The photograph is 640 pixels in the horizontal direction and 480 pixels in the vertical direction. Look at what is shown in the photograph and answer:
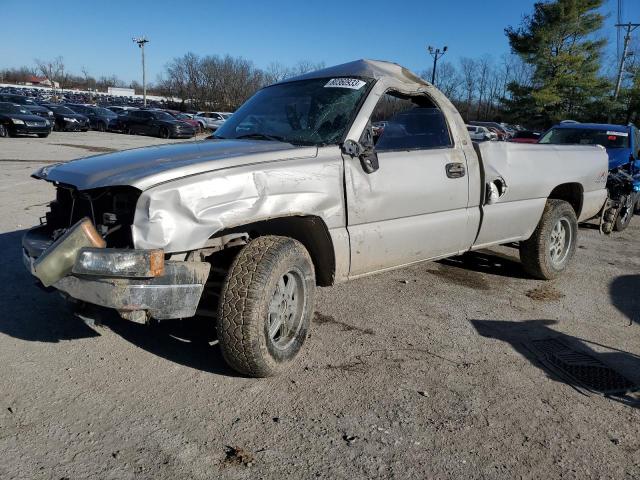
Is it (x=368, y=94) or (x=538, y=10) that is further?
(x=538, y=10)

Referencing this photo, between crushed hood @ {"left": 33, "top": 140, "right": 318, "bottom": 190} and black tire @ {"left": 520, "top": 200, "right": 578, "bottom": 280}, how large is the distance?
3049 mm

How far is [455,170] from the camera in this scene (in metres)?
4.38

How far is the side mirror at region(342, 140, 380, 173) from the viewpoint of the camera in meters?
3.55

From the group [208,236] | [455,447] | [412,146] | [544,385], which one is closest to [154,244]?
[208,236]

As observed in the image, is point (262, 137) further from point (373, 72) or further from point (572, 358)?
point (572, 358)

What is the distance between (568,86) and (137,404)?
4305 centimetres

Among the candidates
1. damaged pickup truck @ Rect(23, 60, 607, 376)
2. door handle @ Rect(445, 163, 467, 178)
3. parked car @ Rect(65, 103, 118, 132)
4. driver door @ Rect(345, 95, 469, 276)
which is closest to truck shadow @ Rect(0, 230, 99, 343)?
damaged pickup truck @ Rect(23, 60, 607, 376)

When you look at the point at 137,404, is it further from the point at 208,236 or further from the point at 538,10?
the point at 538,10

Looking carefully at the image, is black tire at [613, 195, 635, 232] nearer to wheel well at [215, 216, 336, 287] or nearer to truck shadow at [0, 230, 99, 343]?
wheel well at [215, 216, 336, 287]

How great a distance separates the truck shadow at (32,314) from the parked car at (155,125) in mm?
25690

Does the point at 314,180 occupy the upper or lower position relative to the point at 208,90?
lower

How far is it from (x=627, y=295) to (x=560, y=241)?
847 millimetres

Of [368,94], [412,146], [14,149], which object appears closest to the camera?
[368,94]

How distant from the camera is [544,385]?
3379mm
